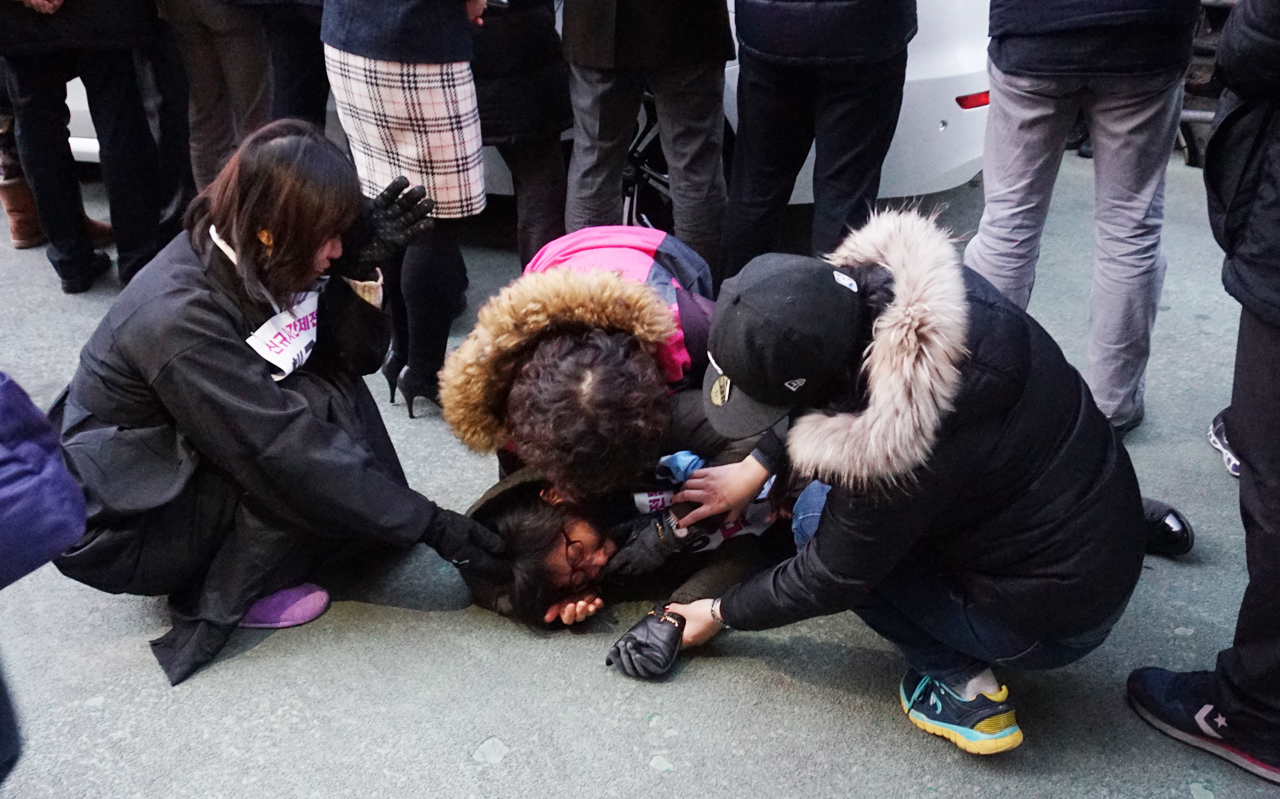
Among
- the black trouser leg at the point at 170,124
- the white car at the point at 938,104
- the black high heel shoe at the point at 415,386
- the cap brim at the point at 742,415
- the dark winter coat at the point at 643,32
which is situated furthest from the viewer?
the black trouser leg at the point at 170,124

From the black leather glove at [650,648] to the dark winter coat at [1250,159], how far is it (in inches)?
42.6

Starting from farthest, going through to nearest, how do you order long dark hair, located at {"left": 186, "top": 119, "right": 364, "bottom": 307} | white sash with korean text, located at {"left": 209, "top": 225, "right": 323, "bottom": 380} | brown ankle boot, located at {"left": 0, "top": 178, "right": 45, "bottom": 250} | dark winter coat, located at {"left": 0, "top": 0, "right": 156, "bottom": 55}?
brown ankle boot, located at {"left": 0, "top": 178, "right": 45, "bottom": 250}
dark winter coat, located at {"left": 0, "top": 0, "right": 156, "bottom": 55}
white sash with korean text, located at {"left": 209, "top": 225, "right": 323, "bottom": 380}
long dark hair, located at {"left": 186, "top": 119, "right": 364, "bottom": 307}

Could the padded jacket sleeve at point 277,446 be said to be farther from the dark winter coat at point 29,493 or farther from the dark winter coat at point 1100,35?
the dark winter coat at point 1100,35

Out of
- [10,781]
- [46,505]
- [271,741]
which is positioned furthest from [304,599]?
[46,505]

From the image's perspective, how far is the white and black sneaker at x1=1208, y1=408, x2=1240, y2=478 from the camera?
2385 millimetres

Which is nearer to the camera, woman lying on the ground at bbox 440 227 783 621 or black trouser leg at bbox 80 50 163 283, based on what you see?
woman lying on the ground at bbox 440 227 783 621

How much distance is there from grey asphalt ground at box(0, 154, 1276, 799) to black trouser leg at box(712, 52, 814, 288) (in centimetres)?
101

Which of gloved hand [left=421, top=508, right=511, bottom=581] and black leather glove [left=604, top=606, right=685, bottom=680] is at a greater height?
gloved hand [left=421, top=508, right=511, bottom=581]

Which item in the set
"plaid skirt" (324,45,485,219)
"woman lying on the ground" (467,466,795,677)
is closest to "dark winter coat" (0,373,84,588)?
"woman lying on the ground" (467,466,795,677)

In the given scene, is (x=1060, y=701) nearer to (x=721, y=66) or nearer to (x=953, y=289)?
(x=953, y=289)

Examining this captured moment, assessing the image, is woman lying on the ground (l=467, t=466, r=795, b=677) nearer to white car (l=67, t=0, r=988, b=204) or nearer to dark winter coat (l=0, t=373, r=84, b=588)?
dark winter coat (l=0, t=373, r=84, b=588)

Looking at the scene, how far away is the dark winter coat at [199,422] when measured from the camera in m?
1.82

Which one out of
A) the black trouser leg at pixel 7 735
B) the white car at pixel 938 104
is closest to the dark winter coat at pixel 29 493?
the black trouser leg at pixel 7 735

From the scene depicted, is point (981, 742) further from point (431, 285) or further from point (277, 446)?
point (431, 285)
